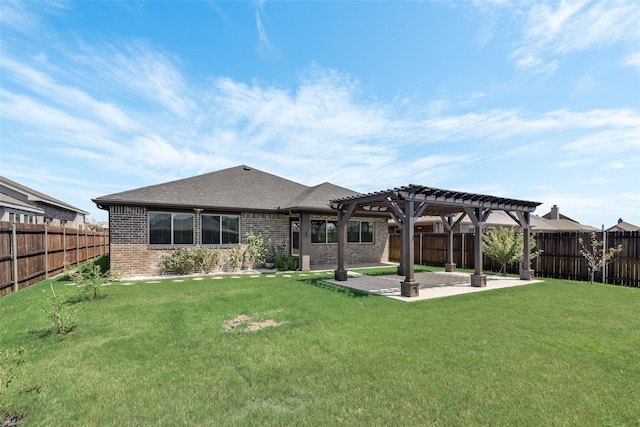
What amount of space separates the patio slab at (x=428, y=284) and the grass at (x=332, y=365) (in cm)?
141

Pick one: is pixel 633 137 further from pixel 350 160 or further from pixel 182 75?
pixel 182 75

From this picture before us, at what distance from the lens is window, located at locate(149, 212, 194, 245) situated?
39.8ft

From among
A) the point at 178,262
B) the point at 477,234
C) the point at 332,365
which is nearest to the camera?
the point at 332,365

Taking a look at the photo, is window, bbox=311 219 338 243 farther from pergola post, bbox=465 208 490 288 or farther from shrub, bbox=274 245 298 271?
pergola post, bbox=465 208 490 288

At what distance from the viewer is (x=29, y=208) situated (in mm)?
16031

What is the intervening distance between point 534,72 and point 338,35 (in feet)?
22.4

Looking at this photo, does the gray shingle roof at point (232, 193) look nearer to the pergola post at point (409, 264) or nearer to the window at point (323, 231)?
the window at point (323, 231)

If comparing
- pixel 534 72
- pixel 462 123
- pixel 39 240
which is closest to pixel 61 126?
pixel 39 240


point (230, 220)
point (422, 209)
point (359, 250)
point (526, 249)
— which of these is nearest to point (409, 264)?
point (422, 209)

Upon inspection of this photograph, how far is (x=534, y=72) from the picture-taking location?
9305mm

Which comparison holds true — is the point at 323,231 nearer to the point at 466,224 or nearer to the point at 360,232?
the point at 360,232

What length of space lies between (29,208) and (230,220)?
12.0m

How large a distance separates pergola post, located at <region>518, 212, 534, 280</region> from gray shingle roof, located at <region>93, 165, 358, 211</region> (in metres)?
8.13

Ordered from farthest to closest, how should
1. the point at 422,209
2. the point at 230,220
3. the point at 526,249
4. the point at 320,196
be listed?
the point at 320,196 → the point at 230,220 → the point at 526,249 → the point at 422,209
